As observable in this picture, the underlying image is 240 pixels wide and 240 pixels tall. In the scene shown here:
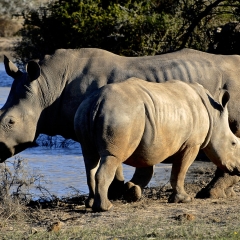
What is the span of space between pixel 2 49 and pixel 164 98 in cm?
2821

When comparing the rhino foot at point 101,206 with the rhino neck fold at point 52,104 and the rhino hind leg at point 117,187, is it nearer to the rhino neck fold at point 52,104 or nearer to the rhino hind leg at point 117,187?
the rhino hind leg at point 117,187

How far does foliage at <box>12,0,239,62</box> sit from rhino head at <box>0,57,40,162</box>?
1006 cm

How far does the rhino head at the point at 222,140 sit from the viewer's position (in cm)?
922

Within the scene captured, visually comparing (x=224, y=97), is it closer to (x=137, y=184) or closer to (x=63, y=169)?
(x=137, y=184)

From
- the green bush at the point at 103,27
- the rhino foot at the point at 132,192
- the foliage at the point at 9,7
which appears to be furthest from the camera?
the foliage at the point at 9,7

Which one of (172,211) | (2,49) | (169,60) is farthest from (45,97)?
(2,49)

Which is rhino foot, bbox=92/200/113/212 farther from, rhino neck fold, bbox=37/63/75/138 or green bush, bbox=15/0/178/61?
green bush, bbox=15/0/178/61

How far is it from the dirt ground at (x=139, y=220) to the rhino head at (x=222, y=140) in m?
0.43

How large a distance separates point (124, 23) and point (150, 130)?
1285 centimetres

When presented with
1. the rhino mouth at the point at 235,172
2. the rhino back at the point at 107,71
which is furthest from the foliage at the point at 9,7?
the rhino mouth at the point at 235,172

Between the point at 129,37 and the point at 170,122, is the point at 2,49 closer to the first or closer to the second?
the point at 129,37

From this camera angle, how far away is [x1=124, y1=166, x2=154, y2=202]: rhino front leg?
885 centimetres

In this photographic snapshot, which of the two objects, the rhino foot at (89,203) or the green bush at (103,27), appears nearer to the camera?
the rhino foot at (89,203)

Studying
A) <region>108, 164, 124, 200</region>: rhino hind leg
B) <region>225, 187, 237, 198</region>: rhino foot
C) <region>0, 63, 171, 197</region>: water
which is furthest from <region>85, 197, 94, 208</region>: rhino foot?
<region>0, 63, 171, 197</region>: water
